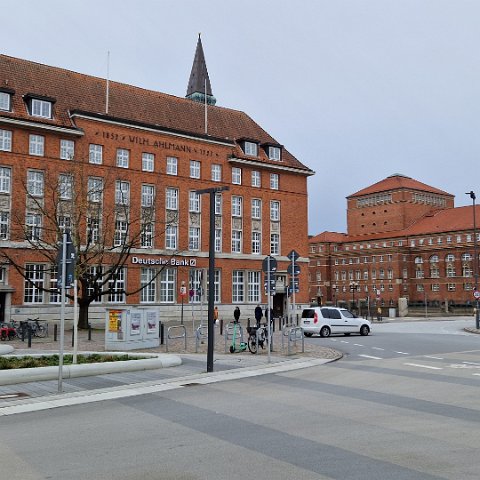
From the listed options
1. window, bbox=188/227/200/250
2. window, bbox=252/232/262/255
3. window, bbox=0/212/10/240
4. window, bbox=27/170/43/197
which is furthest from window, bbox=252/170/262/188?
window, bbox=0/212/10/240

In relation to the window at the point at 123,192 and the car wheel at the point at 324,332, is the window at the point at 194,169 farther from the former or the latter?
the car wheel at the point at 324,332

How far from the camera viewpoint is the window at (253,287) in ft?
186

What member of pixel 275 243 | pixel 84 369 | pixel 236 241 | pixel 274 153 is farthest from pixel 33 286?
pixel 84 369

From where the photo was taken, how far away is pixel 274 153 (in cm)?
6166

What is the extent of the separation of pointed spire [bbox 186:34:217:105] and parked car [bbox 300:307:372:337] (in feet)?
159

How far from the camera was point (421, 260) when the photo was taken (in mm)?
108812

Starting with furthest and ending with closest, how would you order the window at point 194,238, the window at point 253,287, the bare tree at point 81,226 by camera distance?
the window at point 253,287 → the window at point 194,238 → the bare tree at point 81,226

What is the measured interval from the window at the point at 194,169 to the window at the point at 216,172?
1.67 meters

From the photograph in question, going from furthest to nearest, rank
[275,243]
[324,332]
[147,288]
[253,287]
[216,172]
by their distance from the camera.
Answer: [275,243]
[253,287]
[216,172]
[147,288]
[324,332]

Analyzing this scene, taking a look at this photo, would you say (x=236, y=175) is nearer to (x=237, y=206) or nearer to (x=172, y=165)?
(x=237, y=206)

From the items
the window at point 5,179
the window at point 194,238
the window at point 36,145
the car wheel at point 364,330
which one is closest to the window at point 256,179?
the window at point 194,238

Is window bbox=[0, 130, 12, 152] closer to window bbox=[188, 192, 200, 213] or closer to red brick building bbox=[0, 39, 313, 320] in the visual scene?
red brick building bbox=[0, 39, 313, 320]

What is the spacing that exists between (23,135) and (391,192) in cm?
8515

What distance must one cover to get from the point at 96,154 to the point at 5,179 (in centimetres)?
746
